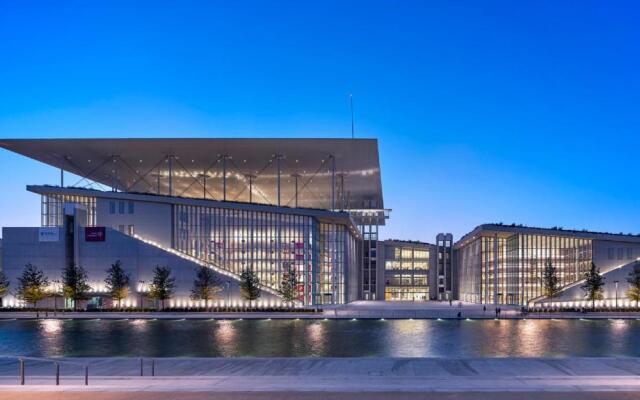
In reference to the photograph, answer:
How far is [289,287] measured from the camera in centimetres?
6631

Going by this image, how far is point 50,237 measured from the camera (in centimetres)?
6962

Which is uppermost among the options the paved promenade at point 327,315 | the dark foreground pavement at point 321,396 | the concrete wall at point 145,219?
the concrete wall at point 145,219

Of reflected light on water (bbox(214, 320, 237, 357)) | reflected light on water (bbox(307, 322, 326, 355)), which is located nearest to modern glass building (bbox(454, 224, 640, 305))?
reflected light on water (bbox(307, 322, 326, 355))

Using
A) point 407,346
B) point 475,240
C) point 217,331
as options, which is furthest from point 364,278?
point 407,346

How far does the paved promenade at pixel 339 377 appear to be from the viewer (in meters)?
17.9

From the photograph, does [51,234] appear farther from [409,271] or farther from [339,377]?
[409,271]

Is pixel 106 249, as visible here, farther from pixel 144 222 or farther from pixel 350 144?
pixel 350 144

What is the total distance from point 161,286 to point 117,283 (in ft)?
18.1

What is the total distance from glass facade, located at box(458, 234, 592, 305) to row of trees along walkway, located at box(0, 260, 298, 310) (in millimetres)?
32147

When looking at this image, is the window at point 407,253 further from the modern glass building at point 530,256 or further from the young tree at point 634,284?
the young tree at point 634,284

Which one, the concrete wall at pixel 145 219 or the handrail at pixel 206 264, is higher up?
the concrete wall at pixel 145 219

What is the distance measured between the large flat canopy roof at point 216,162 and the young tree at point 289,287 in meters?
14.7

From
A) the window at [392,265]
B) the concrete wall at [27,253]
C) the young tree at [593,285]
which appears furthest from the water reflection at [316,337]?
the window at [392,265]

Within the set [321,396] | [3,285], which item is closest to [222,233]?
[3,285]
